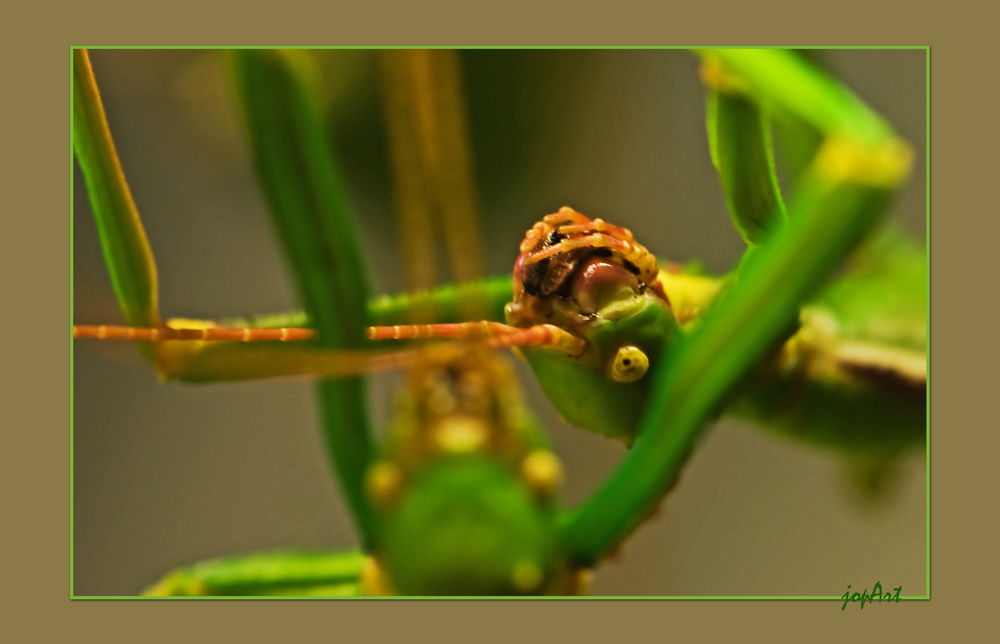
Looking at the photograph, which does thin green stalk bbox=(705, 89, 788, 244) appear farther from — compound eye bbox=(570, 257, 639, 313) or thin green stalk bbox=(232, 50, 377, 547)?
thin green stalk bbox=(232, 50, 377, 547)

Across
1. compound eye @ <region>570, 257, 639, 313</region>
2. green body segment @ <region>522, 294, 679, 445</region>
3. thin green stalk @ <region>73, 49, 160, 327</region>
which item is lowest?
green body segment @ <region>522, 294, 679, 445</region>

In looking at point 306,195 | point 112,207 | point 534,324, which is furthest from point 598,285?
point 112,207

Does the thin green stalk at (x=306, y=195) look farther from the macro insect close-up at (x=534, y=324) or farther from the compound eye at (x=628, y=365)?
the compound eye at (x=628, y=365)

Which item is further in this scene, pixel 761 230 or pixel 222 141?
pixel 222 141

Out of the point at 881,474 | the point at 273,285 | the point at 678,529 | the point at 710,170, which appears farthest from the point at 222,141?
the point at 881,474

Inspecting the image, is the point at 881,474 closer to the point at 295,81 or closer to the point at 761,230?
the point at 761,230
